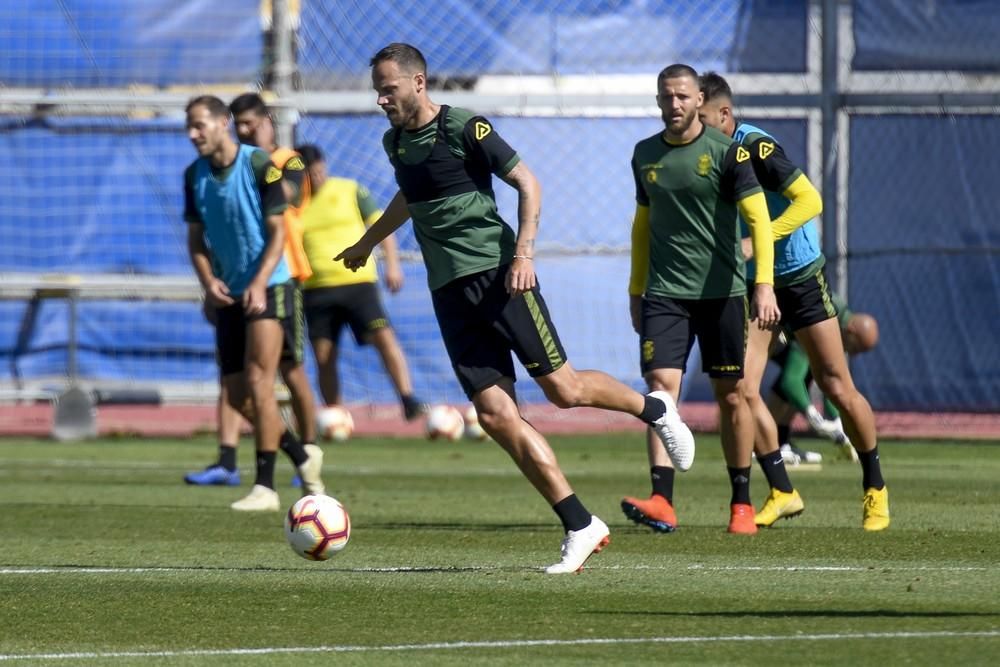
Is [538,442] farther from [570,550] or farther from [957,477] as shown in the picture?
[957,477]

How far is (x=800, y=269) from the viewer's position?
9.63m

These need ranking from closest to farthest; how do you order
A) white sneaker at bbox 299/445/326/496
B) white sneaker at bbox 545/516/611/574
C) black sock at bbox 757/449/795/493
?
1. white sneaker at bbox 545/516/611/574
2. black sock at bbox 757/449/795/493
3. white sneaker at bbox 299/445/326/496

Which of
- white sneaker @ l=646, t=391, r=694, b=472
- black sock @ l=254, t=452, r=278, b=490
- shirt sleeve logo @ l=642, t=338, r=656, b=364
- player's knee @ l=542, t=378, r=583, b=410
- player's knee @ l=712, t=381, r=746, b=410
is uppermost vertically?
shirt sleeve logo @ l=642, t=338, r=656, b=364

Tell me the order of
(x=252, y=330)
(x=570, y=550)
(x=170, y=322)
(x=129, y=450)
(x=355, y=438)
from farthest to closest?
(x=170, y=322) → (x=355, y=438) → (x=129, y=450) → (x=252, y=330) → (x=570, y=550)

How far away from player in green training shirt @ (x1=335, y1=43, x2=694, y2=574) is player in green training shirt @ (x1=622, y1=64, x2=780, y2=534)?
1483mm

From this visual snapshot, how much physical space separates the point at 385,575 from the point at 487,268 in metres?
1.26

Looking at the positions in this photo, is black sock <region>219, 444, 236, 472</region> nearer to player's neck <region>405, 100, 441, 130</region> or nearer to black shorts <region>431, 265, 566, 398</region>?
black shorts <region>431, 265, 566, 398</region>

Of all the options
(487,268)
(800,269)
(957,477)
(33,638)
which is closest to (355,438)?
(957,477)

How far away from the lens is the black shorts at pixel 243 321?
1124 centimetres

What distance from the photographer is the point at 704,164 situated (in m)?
9.18

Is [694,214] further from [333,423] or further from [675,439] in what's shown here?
[333,423]

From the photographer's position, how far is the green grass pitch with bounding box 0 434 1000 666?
221 inches

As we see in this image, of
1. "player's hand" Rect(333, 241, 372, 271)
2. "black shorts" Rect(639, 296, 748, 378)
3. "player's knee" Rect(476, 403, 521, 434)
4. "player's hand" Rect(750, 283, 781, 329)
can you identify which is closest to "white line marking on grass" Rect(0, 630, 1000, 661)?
"player's knee" Rect(476, 403, 521, 434)

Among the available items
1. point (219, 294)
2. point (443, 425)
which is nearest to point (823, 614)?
point (219, 294)
